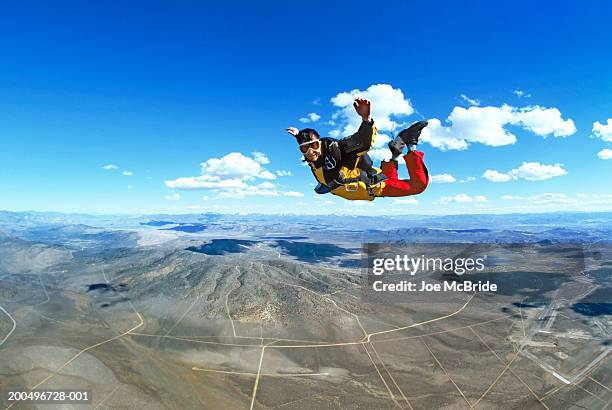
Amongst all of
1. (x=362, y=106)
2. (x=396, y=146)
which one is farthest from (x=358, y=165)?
(x=362, y=106)

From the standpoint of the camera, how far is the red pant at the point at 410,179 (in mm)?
6125

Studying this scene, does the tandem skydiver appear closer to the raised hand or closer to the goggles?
the goggles

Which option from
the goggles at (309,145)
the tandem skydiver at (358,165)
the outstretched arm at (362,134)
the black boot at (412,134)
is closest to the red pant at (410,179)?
the tandem skydiver at (358,165)

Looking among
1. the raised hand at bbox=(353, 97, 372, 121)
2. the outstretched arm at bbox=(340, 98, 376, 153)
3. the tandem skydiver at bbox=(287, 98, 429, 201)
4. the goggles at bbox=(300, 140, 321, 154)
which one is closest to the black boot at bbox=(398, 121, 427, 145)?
the tandem skydiver at bbox=(287, 98, 429, 201)

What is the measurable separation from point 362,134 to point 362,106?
0.69 m

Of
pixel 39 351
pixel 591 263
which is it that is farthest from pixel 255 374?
pixel 591 263

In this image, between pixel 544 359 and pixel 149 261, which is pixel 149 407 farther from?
pixel 149 261

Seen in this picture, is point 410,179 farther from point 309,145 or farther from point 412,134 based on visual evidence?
point 309,145

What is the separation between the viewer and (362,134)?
551 centimetres

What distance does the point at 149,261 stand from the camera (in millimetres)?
175250

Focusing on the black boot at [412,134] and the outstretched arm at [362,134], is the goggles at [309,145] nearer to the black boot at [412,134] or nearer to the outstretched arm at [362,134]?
the outstretched arm at [362,134]

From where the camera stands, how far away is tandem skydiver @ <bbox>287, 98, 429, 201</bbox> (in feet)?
19.7

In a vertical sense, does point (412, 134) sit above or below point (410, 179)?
above

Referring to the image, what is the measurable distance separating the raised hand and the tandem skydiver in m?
0.69
